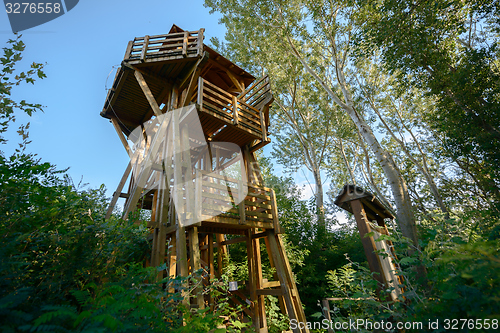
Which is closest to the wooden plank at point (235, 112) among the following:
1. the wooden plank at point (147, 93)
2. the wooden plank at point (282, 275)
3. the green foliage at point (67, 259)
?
the wooden plank at point (147, 93)

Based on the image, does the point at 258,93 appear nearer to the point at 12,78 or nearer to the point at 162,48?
the point at 162,48

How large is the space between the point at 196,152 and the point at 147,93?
306 cm

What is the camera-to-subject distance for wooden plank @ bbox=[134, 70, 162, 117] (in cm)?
639

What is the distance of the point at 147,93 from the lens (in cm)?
648

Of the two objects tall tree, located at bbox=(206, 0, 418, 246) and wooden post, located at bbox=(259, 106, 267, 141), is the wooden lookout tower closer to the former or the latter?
wooden post, located at bbox=(259, 106, 267, 141)

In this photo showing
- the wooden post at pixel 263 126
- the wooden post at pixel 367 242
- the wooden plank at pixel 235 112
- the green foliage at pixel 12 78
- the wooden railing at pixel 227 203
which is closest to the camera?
the green foliage at pixel 12 78

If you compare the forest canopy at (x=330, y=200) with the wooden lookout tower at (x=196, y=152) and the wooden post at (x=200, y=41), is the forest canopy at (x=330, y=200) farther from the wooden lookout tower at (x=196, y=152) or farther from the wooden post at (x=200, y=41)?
the wooden post at (x=200, y=41)

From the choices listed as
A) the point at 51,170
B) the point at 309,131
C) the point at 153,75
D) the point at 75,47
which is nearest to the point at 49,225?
the point at 51,170

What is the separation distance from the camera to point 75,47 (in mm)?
4445

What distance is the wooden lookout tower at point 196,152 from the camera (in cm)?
538

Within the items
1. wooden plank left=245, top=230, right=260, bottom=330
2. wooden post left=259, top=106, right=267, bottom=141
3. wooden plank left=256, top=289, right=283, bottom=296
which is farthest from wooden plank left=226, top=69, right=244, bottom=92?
wooden plank left=256, top=289, right=283, bottom=296

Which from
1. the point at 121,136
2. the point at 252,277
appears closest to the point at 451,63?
the point at 252,277

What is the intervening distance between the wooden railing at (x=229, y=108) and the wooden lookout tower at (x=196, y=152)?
0.10ft

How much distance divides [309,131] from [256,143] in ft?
29.1
